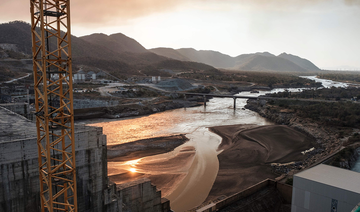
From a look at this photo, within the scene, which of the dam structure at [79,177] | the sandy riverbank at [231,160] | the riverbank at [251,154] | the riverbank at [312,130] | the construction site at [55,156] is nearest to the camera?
the construction site at [55,156]

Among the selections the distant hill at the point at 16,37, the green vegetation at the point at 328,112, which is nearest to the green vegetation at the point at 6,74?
the distant hill at the point at 16,37

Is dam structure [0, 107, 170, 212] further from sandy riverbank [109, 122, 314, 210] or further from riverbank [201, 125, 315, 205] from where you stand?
riverbank [201, 125, 315, 205]

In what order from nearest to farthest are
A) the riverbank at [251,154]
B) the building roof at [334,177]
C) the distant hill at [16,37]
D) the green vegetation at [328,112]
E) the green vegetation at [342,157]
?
the building roof at [334,177]
the riverbank at [251,154]
the green vegetation at [342,157]
the green vegetation at [328,112]
the distant hill at [16,37]

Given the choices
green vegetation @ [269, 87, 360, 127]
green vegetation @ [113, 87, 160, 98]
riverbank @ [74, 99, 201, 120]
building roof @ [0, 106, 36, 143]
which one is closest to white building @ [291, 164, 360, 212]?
building roof @ [0, 106, 36, 143]

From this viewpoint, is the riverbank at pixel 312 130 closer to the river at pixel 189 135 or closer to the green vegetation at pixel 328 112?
the green vegetation at pixel 328 112

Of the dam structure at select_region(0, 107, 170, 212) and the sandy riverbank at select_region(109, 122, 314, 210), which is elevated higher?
the dam structure at select_region(0, 107, 170, 212)

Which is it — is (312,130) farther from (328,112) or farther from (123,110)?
(123,110)

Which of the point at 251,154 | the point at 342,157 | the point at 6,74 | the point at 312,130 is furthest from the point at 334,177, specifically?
the point at 6,74

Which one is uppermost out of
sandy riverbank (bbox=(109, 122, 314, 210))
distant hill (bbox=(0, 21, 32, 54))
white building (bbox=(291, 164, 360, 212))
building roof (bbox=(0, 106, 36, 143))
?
distant hill (bbox=(0, 21, 32, 54))
